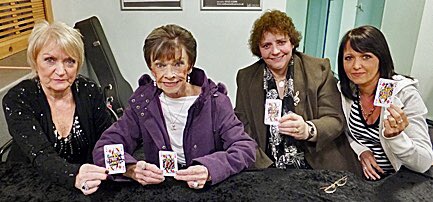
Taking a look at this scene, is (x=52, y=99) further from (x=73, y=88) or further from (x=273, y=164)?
(x=273, y=164)

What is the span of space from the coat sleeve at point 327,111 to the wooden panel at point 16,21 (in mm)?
Answer: 1997

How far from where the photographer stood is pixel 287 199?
3.60ft

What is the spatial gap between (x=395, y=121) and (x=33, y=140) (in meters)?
1.32

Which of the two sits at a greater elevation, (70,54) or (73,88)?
(70,54)

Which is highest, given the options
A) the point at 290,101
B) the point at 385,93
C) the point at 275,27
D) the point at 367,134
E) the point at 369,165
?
the point at 275,27

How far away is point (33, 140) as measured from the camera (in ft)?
4.26

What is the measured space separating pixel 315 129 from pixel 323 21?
343 centimetres

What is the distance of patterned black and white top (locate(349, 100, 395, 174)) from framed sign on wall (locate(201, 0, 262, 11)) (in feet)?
5.15

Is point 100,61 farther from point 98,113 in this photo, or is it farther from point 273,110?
point 273,110

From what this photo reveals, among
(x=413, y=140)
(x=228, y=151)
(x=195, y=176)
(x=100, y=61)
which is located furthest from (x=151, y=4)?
(x=413, y=140)

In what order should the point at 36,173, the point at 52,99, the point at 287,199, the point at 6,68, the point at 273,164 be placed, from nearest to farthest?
the point at 287,199
the point at 36,173
the point at 52,99
the point at 273,164
the point at 6,68

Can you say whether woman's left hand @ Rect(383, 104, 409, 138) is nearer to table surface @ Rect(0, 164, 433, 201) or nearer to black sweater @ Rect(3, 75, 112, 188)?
table surface @ Rect(0, 164, 433, 201)

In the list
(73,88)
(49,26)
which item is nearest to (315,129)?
(73,88)

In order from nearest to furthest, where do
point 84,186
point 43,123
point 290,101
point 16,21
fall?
point 84,186 → point 43,123 → point 290,101 → point 16,21
